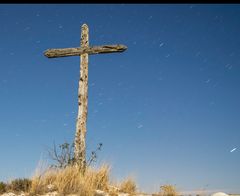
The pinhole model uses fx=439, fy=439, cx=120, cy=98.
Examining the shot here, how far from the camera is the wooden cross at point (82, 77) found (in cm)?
1503

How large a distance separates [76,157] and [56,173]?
53.5 inches

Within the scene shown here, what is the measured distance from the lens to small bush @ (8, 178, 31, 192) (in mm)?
13141

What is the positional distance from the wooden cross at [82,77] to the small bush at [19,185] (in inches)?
76.2

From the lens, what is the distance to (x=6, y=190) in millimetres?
13141

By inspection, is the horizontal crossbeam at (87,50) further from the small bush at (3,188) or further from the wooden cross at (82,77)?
the small bush at (3,188)

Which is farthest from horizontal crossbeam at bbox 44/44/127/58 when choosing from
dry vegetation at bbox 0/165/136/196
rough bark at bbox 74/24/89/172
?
dry vegetation at bbox 0/165/136/196

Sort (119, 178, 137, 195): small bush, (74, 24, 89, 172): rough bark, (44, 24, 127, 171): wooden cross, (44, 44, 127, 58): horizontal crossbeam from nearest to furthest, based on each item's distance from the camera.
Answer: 1. (119, 178, 137, 195): small bush
2. (74, 24, 89, 172): rough bark
3. (44, 24, 127, 171): wooden cross
4. (44, 44, 127, 58): horizontal crossbeam

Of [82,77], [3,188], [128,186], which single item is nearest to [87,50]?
[82,77]

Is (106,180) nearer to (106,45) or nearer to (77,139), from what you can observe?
(77,139)

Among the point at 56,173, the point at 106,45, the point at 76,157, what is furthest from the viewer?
the point at 106,45

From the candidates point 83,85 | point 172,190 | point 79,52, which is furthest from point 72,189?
point 79,52

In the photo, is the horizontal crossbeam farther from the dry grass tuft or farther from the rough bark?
the dry grass tuft

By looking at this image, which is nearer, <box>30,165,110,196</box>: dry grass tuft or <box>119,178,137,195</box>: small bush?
<box>30,165,110,196</box>: dry grass tuft

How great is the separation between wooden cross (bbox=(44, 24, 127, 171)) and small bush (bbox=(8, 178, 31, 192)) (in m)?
1.94
